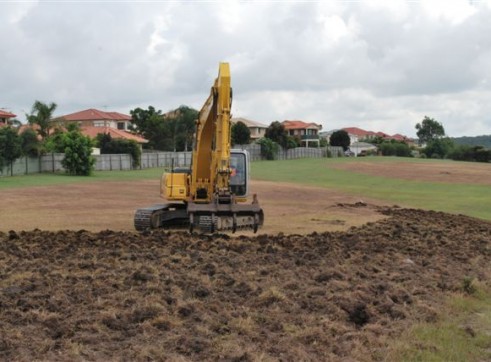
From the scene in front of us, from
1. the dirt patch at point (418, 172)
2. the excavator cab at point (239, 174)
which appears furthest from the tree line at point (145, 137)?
the excavator cab at point (239, 174)

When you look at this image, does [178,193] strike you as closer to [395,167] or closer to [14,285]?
[14,285]

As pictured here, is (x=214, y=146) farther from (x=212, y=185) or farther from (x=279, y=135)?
(x=279, y=135)

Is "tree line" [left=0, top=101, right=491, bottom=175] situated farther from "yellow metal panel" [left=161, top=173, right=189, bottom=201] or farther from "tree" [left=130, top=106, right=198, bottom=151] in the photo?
"yellow metal panel" [left=161, top=173, right=189, bottom=201]

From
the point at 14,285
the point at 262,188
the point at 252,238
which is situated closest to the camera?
the point at 14,285

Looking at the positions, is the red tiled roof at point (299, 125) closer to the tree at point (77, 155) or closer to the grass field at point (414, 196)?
the grass field at point (414, 196)

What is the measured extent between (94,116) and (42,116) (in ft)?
183

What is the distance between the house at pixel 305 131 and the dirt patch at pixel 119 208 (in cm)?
12076

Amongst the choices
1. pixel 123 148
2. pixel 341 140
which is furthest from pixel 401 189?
pixel 341 140

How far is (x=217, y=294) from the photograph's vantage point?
11.2 meters

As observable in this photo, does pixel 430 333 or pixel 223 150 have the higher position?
pixel 223 150

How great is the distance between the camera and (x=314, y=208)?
36.4 m

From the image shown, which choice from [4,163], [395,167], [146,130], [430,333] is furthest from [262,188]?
[146,130]

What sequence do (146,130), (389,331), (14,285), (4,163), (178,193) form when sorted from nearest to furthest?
(389,331) < (14,285) < (178,193) < (4,163) < (146,130)

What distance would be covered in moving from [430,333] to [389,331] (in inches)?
22.9
